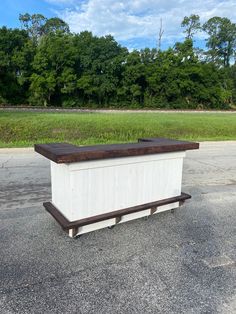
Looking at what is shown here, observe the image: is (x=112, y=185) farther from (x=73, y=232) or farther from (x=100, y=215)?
(x=73, y=232)

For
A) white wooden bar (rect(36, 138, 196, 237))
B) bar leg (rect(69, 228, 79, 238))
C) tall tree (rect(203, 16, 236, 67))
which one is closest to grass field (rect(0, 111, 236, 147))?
white wooden bar (rect(36, 138, 196, 237))

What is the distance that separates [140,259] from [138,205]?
0.84 meters

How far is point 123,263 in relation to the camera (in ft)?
9.42

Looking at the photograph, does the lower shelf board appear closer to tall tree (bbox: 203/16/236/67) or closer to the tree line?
the tree line

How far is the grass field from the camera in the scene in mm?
10970

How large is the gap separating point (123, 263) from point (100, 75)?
122 feet

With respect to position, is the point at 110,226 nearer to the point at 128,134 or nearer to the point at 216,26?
the point at 128,134

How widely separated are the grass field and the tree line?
23.8 meters

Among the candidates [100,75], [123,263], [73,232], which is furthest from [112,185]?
[100,75]

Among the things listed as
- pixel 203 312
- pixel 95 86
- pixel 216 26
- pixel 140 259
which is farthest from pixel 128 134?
pixel 216 26

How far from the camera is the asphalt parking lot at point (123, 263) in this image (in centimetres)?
230

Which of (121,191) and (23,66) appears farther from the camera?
(23,66)

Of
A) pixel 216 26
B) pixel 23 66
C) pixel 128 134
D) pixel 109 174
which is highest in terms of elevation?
pixel 216 26

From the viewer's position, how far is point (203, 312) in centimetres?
221
